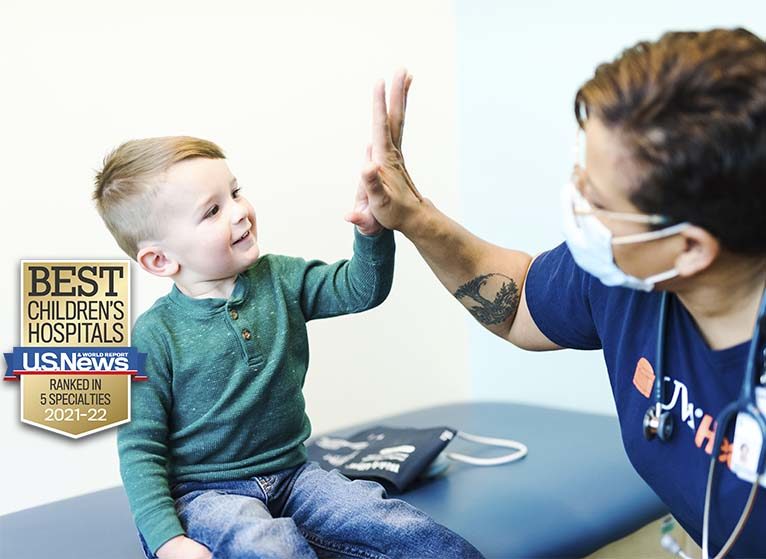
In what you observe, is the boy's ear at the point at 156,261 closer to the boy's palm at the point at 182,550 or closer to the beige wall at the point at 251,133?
the boy's palm at the point at 182,550

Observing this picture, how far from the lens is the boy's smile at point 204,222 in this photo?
1.23 meters

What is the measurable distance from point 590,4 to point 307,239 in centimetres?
98

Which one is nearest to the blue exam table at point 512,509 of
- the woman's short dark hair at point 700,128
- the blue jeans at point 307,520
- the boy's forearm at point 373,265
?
the blue jeans at point 307,520

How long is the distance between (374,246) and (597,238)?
34 centimetres

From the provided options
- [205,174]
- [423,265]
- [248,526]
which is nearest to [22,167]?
[205,174]

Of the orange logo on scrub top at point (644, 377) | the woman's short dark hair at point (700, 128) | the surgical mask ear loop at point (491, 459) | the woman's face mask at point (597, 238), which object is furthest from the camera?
the surgical mask ear loop at point (491, 459)

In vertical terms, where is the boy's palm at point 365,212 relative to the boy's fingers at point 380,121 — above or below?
below

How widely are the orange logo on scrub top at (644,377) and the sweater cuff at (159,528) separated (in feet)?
2.22

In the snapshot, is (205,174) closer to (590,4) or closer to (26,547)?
(26,547)

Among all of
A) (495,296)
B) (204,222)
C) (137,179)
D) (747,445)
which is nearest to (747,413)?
(747,445)

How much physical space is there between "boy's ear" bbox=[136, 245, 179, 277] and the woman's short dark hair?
0.65m

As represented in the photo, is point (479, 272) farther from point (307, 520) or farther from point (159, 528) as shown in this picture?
point (159, 528)

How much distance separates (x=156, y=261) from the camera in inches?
50.7

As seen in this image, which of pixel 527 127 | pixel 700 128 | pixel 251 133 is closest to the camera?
pixel 700 128
